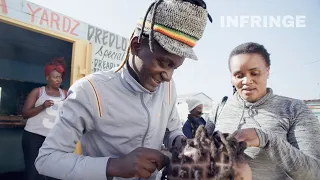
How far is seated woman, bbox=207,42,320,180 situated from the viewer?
146cm

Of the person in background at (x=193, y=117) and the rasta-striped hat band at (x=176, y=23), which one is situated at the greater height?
the rasta-striped hat band at (x=176, y=23)

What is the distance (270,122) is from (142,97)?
85 centimetres

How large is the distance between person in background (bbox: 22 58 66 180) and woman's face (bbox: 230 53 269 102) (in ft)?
10.8

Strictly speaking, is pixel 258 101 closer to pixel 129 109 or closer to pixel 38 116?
pixel 129 109

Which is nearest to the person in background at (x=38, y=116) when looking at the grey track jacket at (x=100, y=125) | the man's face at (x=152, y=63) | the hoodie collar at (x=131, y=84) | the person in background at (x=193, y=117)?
the person in background at (x=193, y=117)

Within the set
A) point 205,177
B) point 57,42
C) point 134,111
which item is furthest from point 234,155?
point 57,42

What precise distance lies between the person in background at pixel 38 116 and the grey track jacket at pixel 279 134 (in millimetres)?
3204

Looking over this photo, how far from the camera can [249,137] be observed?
130 cm

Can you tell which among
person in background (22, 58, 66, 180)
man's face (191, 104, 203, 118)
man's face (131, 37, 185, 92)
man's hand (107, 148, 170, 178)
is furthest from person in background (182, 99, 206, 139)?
man's hand (107, 148, 170, 178)

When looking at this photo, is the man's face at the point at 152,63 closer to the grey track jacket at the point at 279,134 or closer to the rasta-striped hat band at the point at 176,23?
the rasta-striped hat band at the point at 176,23

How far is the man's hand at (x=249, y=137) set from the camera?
50.8 inches

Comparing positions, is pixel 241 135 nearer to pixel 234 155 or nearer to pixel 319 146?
pixel 234 155

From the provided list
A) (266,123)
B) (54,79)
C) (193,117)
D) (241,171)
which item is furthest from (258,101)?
(193,117)

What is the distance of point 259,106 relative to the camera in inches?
72.9
